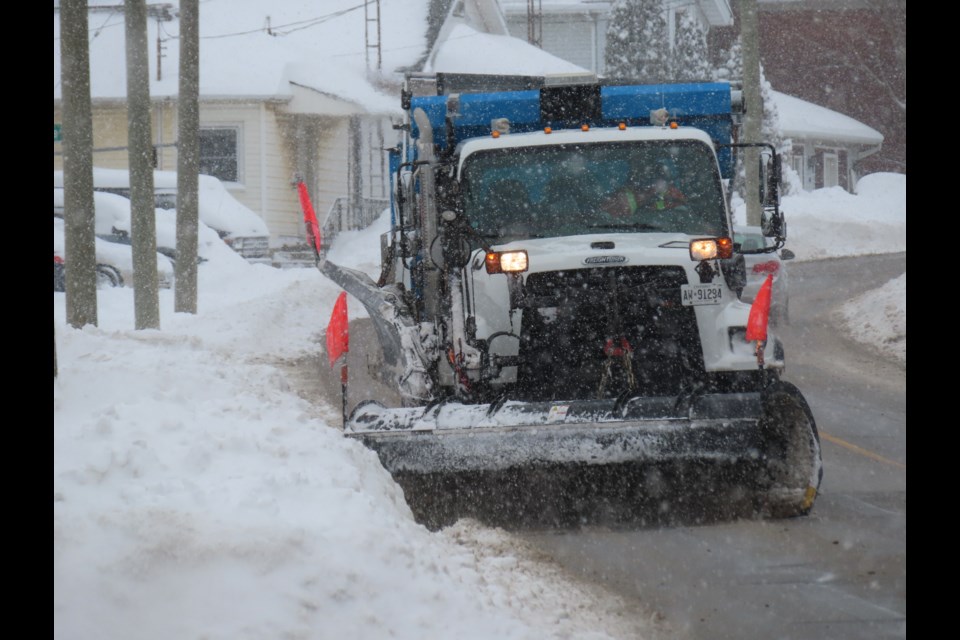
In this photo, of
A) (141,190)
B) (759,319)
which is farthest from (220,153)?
(759,319)

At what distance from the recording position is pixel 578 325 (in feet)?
29.0

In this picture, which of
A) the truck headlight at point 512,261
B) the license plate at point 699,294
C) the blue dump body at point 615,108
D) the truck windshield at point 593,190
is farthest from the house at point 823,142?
the truck headlight at point 512,261

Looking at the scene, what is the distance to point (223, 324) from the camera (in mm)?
19609

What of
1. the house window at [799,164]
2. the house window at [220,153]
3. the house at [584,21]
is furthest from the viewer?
the house at [584,21]

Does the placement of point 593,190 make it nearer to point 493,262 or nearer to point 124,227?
point 493,262

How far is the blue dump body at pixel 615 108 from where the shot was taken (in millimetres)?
10719

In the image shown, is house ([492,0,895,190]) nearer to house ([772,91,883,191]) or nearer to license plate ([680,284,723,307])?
house ([772,91,883,191])

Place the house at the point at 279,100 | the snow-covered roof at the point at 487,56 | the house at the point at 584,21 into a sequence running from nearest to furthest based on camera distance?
1. the house at the point at 279,100
2. the snow-covered roof at the point at 487,56
3. the house at the point at 584,21

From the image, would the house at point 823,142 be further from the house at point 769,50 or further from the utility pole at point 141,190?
the utility pole at point 141,190

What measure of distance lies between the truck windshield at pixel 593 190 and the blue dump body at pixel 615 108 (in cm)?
100

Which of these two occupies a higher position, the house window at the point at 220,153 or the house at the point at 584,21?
the house at the point at 584,21

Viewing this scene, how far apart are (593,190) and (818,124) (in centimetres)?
4053
